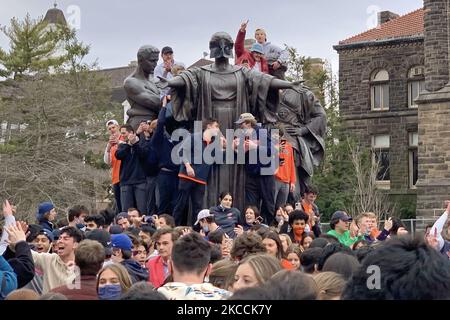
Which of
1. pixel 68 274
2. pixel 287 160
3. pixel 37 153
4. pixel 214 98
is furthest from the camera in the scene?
pixel 37 153

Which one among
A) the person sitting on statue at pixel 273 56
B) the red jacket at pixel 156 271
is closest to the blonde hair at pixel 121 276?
the red jacket at pixel 156 271

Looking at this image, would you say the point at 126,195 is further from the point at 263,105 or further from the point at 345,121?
the point at 345,121

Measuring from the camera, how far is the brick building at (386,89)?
59.3 m

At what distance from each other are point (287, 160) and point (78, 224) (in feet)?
14.5

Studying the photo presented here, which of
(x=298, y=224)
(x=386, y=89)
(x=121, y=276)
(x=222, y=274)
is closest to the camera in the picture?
(x=121, y=276)

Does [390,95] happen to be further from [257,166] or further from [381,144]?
[257,166]

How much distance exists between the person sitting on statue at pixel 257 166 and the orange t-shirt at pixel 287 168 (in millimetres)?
649

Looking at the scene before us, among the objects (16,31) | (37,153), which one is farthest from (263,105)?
(16,31)

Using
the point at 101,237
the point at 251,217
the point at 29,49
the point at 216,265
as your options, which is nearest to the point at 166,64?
the point at 251,217

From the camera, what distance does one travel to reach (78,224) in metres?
14.0

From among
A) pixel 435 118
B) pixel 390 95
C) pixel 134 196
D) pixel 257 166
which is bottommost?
pixel 134 196

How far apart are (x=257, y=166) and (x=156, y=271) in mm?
5797

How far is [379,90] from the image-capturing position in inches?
2403

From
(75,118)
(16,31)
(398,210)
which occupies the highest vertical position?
(16,31)
